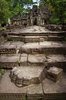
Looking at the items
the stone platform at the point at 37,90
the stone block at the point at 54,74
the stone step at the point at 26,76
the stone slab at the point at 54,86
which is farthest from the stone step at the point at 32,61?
the stone platform at the point at 37,90

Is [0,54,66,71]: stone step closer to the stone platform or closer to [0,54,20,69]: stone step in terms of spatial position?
[0,54,20,69]: stone step

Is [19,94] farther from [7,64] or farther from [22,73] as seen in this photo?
[7,64]

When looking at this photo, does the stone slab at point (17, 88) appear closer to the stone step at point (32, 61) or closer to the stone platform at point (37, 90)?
the stone platform at point (37, 90)

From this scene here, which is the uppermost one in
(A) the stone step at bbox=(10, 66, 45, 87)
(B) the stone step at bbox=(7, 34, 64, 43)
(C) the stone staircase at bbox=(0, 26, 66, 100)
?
(A) the stone step at bbox=(10, 66, 45, 87)

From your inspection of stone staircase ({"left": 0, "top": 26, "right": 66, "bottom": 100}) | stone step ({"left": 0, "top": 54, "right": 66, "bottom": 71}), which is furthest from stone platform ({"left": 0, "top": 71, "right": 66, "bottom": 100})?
stone step ({"left": 0, "top": 54, "right": 66, "bottom": 71})

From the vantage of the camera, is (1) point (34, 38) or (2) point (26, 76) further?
(1) point (34, 38)

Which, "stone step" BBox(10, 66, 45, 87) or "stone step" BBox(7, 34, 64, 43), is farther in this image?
"stone step" BBox(7, 34, 64, 43)

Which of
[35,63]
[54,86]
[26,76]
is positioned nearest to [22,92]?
[26,76]

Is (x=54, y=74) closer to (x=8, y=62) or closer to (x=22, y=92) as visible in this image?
(x=22, y=92)

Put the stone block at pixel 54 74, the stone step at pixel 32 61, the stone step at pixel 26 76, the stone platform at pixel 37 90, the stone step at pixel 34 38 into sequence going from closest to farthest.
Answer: the stone platform at pixel 37 90
the stone step at pixel 26 76
the stone block at pixel 54 74
the stone step at pixel 32 61
the stone step at pixel 34 38

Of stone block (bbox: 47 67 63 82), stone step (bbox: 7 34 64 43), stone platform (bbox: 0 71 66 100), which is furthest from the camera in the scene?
stone step (bbox: 7 34 64 43)

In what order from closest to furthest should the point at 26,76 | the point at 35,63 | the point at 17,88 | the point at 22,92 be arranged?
the point at 22,92 → the point at 17,88 → the point at 26,76 → the point at 35,63

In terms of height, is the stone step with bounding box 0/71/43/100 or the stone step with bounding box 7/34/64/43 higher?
the stone step with bounding box 0/71/43/100

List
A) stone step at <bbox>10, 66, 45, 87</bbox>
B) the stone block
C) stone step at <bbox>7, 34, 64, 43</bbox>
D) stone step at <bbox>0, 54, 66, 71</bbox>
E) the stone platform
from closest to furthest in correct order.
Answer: the stone platform → stone step at <bbox>10, 66, 45, 87</bbox> → the stone block → stone step at <bbox>0, 54, 66, 71</bbox> → stone step at <bbox>7, 34, 64, 43</bbox>
